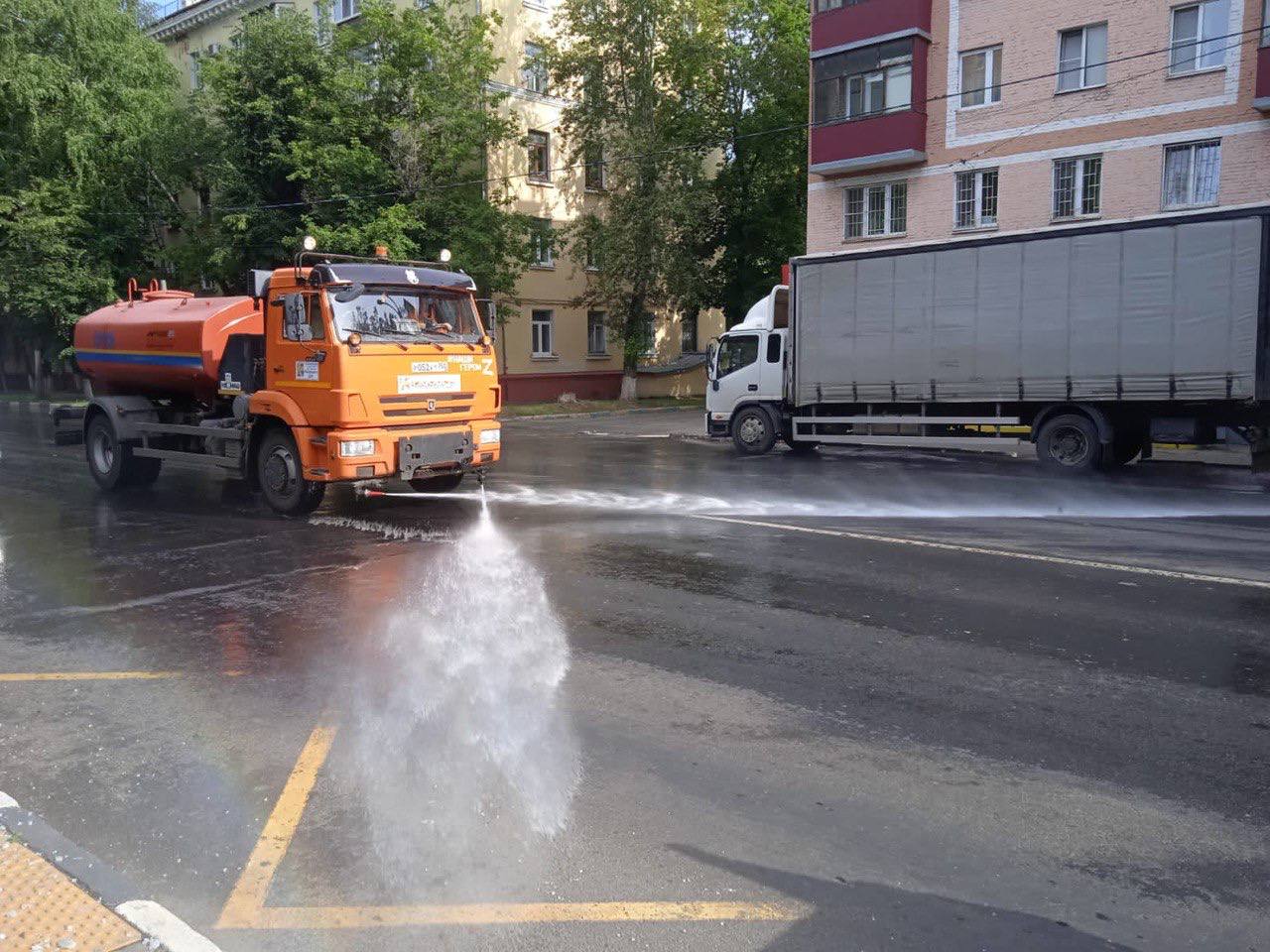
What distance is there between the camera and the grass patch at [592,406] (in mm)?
32812

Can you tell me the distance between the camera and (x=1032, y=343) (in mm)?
16375

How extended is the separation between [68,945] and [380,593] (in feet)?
16.2

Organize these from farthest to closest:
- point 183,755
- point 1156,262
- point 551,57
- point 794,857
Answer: point 551,57 → point 1156,262 → point 183,755 → point 794,857

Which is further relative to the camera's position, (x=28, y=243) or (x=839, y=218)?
(x=28, y=243)

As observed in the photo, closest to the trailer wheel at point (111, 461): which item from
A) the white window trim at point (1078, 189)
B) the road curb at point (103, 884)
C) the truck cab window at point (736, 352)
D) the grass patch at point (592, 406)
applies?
the truck cab window at point (736, 352)

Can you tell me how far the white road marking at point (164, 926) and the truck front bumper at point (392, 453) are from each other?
25.8 ft

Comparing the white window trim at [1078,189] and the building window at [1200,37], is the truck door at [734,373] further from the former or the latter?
the building window at [1200,37]

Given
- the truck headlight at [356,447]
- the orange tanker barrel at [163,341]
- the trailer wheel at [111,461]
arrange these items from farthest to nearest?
the trailer wheel at [111,461] → the orange tanker barrel at [163,341] → the truck headlight at [356,447]

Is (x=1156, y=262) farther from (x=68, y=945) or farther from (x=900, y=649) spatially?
(x=68, y=945)

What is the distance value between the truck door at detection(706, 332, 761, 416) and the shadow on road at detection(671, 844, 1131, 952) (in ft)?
54.8

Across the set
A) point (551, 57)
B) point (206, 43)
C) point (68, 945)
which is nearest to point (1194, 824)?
point (68, 945)

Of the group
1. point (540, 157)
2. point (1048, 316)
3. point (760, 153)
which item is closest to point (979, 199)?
point (1048, 316)

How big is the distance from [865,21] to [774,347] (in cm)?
1333

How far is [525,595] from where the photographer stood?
787cm
